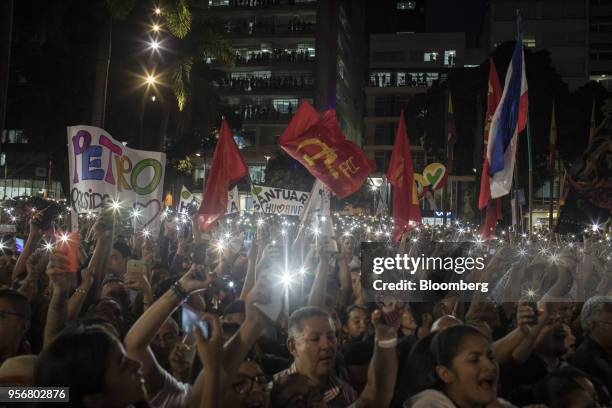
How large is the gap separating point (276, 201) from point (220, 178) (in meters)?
3.19

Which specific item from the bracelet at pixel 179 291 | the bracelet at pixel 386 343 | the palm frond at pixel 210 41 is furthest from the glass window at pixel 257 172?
the bracelet at pixel 386 343

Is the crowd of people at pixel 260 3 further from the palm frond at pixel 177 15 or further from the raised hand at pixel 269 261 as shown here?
the raised hand at pixel 269 261

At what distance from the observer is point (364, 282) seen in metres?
4.93

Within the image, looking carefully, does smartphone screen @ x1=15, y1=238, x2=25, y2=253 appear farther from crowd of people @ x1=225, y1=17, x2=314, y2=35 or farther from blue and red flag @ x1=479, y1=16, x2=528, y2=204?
crowd of people @ x1=225, y1=17, x2=314, y2=35

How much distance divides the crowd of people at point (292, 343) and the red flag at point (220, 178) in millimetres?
3872

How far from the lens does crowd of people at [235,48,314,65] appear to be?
60.3 metres

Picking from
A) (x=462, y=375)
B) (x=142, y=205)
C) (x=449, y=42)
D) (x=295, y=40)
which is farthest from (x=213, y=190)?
(x=449, y=42)

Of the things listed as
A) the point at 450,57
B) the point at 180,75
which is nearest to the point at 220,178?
the point at 180,75

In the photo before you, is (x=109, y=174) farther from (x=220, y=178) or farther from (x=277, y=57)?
(x=277, y=57)

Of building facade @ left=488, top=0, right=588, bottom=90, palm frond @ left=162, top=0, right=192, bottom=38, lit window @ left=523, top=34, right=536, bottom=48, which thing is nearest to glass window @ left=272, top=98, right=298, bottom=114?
building facade @ left=488, top=0, right=588, bottom=90

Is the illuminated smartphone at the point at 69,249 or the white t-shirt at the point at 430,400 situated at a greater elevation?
the illuminated smartphone at the point at 69,249

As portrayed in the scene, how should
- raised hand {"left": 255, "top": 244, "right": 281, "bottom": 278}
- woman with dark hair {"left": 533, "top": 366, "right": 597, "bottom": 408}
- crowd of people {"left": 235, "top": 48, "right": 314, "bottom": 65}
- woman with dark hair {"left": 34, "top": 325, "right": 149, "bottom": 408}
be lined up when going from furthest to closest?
A: crowd of people {"left": 235, "top": 48, "right": 314, "bottom": 65}, raised hand {"left": 255, "top": 244, "right": 281, "bottom": 278}, woman with dark hair {"left": 533, "top": 366, "right": 597, "bottom": 408}, woman with dark hair {"left": 34, "top": 325, "right": 149, "bottom": 408}

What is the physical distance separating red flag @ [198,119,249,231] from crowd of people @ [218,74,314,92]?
162 feet

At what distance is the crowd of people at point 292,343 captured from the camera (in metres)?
2.95
